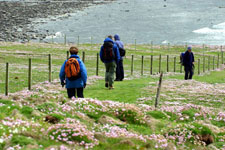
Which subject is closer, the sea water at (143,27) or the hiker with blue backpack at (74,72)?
the hiker with blue backpack at (74,72)

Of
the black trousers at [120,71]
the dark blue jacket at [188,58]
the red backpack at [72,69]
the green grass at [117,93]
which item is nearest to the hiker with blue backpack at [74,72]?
the red backpack at [72,69]

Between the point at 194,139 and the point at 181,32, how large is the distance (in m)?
139

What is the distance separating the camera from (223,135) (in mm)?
12398

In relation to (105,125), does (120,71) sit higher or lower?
higher

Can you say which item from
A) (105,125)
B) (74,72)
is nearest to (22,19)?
(74,72)

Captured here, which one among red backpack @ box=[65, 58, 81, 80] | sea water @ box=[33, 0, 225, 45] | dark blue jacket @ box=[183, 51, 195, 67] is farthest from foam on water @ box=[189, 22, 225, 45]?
red backpack @ box=[65, 58, 81, 80]

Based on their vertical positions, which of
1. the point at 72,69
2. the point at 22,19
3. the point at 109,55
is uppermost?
the point at 22,19

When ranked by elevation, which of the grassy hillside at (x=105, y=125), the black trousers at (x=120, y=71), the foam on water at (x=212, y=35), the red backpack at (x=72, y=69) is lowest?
the grassy hillside at (x=105, y=125)

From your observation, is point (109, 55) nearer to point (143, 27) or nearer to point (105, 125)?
point (105, 125)

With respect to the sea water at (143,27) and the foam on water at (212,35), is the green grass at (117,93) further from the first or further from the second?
the foam on water at (212,35)

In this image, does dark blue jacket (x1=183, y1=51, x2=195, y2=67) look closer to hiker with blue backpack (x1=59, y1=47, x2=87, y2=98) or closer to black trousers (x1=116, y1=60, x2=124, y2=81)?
black trousers (x1=116, y1=60, x2=124, y2=81)

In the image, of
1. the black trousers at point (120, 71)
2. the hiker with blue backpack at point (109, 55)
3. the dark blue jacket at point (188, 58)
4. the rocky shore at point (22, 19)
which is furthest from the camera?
the rocky shore at point (22, 19)

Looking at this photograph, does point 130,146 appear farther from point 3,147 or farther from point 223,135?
point 223,135

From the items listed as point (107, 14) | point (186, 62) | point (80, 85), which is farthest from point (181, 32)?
point (80, 85)
